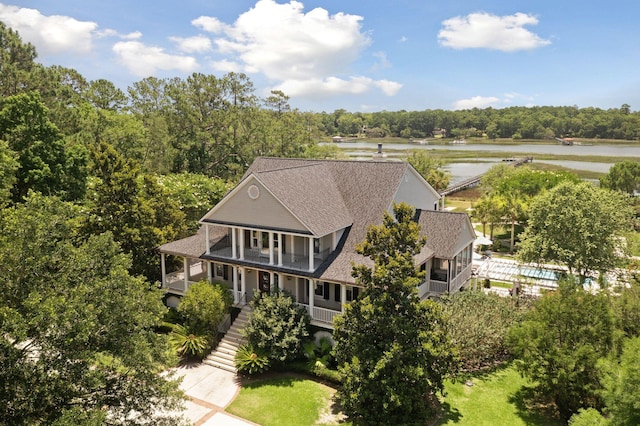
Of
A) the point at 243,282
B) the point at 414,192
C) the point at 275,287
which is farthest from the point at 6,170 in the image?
the point at 414,192

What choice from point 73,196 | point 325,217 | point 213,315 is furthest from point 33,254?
point 73,196

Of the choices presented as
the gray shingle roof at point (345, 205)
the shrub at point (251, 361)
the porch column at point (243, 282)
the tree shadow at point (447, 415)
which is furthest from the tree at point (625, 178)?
the shrub at point (251, 361)

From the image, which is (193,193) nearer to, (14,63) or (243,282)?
(243,282)

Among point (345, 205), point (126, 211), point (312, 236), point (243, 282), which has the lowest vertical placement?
point (243, 282)

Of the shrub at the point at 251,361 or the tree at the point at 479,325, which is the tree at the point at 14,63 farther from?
the tree at the point at 479,325

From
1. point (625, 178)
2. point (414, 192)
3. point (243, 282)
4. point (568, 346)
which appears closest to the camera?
point (568, 346)

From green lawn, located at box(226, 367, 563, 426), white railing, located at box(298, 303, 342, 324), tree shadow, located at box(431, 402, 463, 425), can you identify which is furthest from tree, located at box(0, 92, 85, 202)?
tree shadow, located at box(431, 402, 463, 425)

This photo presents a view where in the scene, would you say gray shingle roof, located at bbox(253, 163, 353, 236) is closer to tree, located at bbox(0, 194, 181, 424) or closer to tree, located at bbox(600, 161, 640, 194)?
tree, located at bbox(0, 194, 181, 424)

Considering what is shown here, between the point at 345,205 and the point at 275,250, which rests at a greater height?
the point at 345,205
